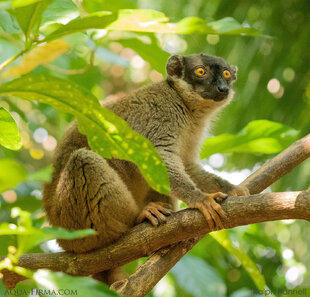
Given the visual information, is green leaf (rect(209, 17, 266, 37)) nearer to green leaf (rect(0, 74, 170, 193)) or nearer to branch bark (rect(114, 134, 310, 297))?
green leaf (rect(0, 74, 170, 193))

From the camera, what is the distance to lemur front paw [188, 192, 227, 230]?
355 cm

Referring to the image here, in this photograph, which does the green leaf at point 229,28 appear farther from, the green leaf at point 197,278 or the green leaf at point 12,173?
the green leaf at point 197,278

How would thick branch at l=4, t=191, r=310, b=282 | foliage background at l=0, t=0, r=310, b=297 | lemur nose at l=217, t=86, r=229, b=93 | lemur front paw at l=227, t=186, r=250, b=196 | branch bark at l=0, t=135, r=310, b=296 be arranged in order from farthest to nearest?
lemur nose at l=217, t=86, r=229, b=93
foliage background at l=0, t=0, r=310, b=297
lemur front paw at l=227, t=186, r=250, b=196
branch bark at l=0, t=135, r=310, b=296
thick branch at l=4, t=191, r=310, b=282

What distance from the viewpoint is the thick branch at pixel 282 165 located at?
4316 mm

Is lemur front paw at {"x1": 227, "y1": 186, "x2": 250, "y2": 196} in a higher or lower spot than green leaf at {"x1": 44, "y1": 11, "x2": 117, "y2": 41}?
lower

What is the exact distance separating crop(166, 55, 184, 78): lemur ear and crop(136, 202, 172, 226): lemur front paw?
1.95 meters

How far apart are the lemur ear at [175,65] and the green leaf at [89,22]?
3.49 metres

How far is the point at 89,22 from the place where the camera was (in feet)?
6.80

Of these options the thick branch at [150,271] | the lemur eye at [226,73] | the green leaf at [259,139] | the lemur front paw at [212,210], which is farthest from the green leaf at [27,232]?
the lemur eye at [226,73]

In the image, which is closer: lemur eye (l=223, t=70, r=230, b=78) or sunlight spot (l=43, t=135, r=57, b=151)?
lemur eye (l=223, t=70, r=230, b=78)

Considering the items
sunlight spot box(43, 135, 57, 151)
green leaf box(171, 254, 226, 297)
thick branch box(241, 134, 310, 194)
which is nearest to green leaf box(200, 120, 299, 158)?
thick branch box(241, 134, 310, 194)

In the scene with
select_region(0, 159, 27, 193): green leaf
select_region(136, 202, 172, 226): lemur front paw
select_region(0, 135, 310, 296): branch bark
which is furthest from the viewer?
select_region(136, 202, 172, 226): lemur front paw

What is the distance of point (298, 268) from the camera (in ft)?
18.5

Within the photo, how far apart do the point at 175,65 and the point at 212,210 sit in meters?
2.48
